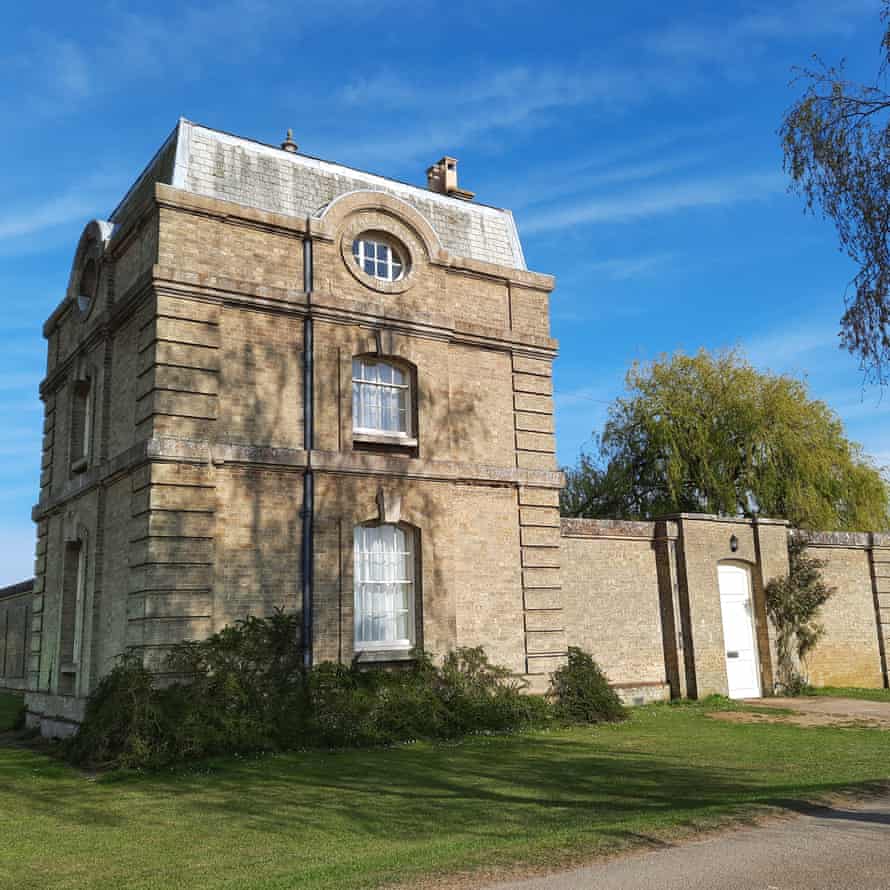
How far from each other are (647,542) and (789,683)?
4.88m

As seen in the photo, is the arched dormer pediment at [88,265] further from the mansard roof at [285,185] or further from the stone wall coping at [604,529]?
the stone wall coping at [604,529]

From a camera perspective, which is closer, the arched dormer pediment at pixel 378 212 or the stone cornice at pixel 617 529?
the arched dormer pediment at pixel 378 212

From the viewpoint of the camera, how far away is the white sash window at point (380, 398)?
16.1 metres

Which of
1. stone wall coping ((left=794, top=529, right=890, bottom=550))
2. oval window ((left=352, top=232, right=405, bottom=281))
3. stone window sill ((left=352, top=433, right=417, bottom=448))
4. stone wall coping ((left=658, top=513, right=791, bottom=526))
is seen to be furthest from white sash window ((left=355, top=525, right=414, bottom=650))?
stone wall coping ((left=794, top=529, right=890, bottom=550))

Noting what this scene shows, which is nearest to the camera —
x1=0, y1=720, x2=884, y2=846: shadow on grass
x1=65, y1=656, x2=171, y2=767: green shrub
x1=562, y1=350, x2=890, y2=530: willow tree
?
x1=0, y1=720, x2=884, y2=846: shadow on grass

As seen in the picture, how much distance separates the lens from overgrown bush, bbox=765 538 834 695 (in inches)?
808

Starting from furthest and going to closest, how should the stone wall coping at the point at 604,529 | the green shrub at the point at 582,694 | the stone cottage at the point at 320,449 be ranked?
1. the stone wall coping at the point at 604,529
2. the green shrub at the point at 582,694
3. the stone cottage at the point at 320,449

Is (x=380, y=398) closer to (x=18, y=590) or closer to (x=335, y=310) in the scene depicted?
(x=335, y=310)

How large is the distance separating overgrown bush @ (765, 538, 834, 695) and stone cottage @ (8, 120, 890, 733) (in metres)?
1.87

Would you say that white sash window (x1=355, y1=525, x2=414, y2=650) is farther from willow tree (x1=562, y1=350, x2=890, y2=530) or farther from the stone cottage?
willow tree (x1=562, y1=350, x2=890, y2=530)

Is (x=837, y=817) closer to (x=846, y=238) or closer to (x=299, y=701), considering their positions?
(x=846, y=238)

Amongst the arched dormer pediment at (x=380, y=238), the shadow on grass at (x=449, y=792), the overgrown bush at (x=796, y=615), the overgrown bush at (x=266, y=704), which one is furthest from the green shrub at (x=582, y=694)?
the arched dormer pediment at (x=380, y=238)

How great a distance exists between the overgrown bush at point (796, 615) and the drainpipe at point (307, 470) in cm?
1139

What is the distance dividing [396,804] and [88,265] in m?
13.1
